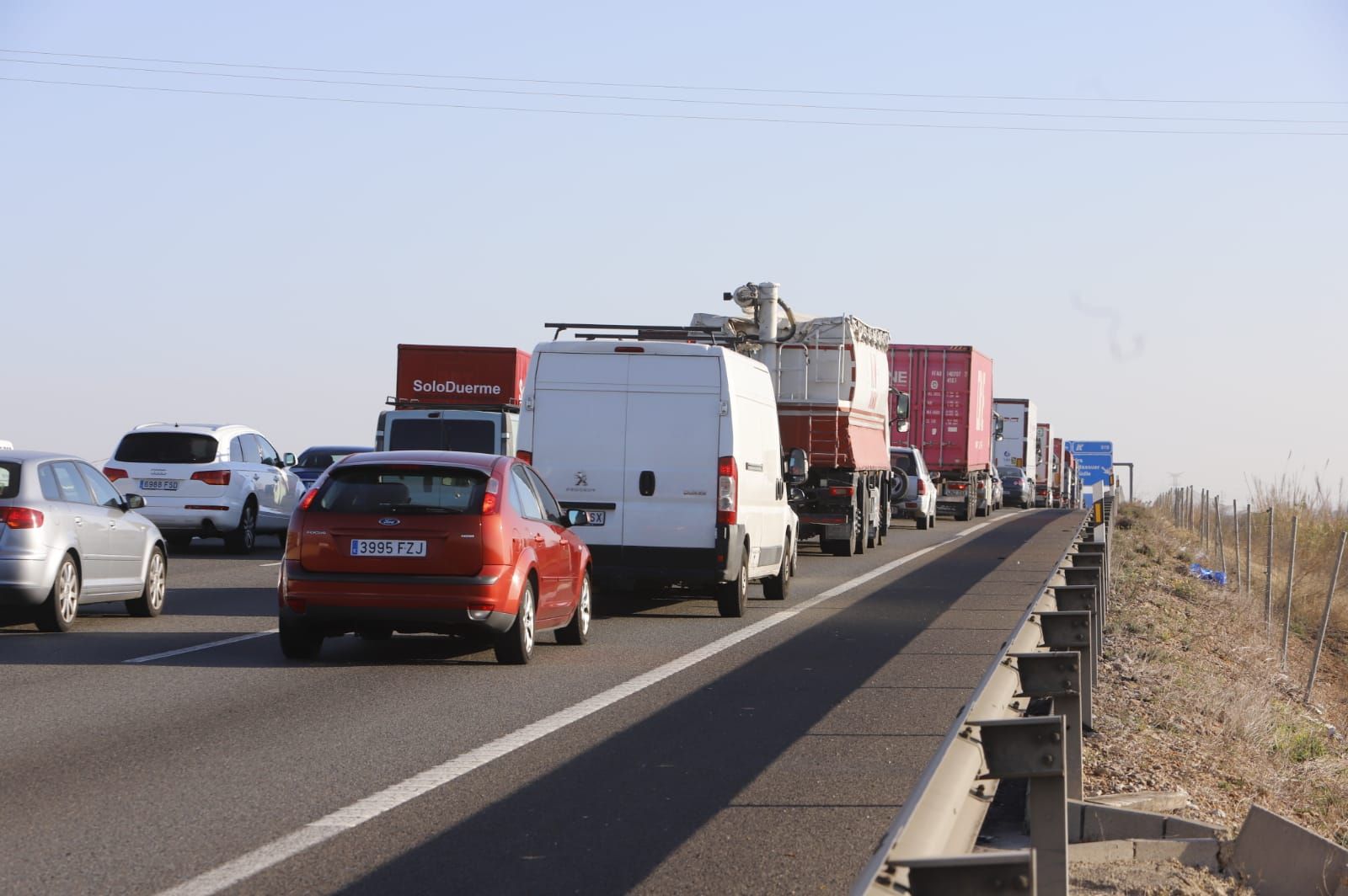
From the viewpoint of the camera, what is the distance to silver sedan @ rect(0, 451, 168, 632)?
13.7 meters

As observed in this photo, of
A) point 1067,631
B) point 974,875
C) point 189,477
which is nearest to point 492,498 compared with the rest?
point 1067,631

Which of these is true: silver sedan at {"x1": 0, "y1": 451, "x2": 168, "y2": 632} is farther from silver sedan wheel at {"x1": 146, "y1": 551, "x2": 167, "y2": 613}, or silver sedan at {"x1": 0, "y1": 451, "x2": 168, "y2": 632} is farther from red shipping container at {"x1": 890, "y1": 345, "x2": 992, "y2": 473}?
red shipping container at {"x1": 890, "y1": 345, "x2": 992, "y2": 473}

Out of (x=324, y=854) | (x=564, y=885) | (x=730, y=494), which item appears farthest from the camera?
(x=730, y=494)

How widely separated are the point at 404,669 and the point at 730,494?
4.45m

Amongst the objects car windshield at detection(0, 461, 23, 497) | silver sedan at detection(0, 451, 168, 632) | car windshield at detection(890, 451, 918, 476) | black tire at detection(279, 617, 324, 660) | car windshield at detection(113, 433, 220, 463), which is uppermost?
car windshield at detection(890, 451, 918, 476)

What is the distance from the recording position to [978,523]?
44.6 m

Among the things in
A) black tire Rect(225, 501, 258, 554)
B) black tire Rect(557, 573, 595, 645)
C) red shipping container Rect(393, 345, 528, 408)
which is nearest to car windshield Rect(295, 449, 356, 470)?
red shipping container Rect(393, 345, 528, 408)

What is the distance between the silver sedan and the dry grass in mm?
8229

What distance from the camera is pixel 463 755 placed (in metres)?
8.48

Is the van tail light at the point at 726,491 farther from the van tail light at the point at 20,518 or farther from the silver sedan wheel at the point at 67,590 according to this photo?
the van tail light at the point at 20,518

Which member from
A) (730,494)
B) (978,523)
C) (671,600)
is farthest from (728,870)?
(978,523)

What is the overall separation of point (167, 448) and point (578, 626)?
12878 mm

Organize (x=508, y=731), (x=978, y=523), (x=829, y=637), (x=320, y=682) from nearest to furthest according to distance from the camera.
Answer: (x=508, y=731) → (x=320, y=682) → (x=829, y=637) → (x=978, y=523)

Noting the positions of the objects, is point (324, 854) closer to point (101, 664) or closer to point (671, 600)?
point (101, 664)
